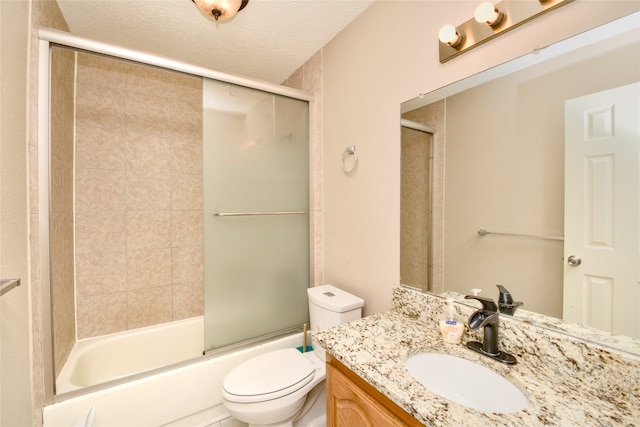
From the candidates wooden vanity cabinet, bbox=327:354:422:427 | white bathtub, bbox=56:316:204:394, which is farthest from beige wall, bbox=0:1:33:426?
wooden vanity cabinet, bbox=327:354:422:427

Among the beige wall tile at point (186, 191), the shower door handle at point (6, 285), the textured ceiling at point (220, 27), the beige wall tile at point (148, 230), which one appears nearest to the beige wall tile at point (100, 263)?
the beige wall tile at point (148, 230)

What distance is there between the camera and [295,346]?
5.98 ft

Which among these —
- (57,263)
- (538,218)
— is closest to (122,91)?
(57,263)

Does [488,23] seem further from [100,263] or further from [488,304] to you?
[100,263]

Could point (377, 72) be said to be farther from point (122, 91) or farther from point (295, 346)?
point (122, 91)

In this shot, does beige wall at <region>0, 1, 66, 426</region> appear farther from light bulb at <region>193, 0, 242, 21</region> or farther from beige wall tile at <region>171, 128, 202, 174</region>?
beige wall tile at <region>171, 128, 202, 174</region>

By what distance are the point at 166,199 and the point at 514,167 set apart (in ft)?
7.77

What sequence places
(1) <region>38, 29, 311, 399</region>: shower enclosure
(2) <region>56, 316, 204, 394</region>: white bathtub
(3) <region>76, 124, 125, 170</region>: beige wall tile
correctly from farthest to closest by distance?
(3) <region>76, 124, 125, 170</region>: beige wall tile < (2) <region>56, 316, 204, 394</region>: white bathtub < (1) <region>38, 29, 311, 399</region>: shower enclosure

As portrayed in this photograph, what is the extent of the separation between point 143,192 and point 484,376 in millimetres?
2442

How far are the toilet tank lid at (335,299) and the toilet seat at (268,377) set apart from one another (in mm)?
322

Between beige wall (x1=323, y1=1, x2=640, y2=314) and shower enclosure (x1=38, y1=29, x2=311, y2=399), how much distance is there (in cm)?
32

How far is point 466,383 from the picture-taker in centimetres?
85

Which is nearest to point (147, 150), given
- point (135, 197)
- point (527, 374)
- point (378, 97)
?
point (135, 197)

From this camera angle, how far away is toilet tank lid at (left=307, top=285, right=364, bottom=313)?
4.64ft
